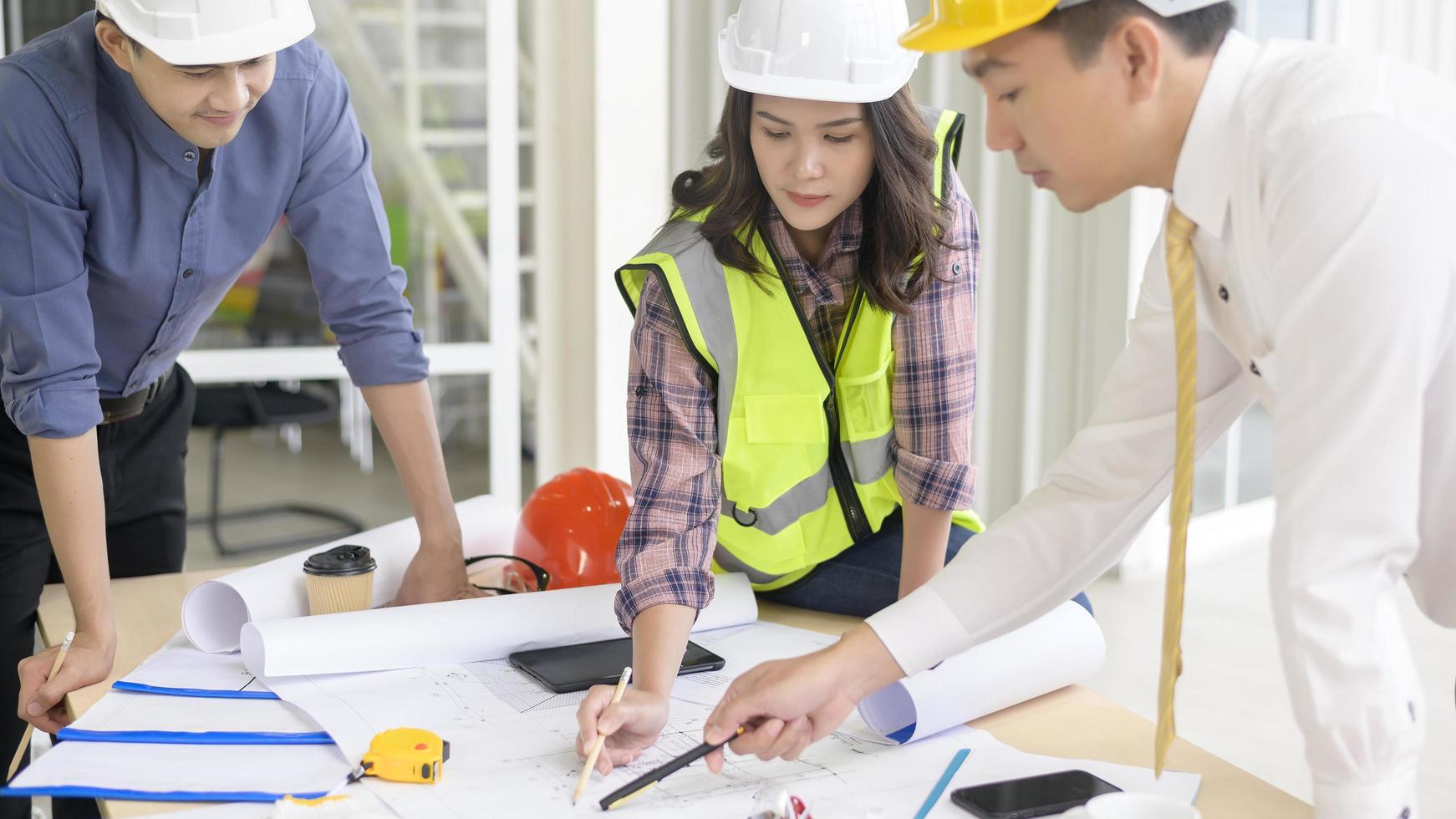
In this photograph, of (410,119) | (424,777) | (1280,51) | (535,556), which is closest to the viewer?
(1280,51)

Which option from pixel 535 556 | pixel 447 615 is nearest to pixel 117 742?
pixel 447 615

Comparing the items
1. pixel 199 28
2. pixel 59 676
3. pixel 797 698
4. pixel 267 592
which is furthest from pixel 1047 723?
pixel 199 28

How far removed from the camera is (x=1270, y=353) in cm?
108

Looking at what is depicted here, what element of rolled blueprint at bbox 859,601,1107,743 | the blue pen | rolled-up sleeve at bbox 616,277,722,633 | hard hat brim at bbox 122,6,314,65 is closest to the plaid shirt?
rolled-up sleeve at bbox 616,277,722,633

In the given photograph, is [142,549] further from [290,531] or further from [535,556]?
[290,531]

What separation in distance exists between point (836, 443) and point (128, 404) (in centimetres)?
105

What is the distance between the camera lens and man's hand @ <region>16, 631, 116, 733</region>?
1.44 metres

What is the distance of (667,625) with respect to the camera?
1435 mm

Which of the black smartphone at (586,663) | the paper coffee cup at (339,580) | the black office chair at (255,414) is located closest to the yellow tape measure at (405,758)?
the black smartphone at (586,663)

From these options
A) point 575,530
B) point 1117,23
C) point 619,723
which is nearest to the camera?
point 1117,23

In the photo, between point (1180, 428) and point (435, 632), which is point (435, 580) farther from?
point (1180, 428)

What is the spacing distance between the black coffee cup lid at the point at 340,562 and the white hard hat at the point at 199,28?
0.62 meters

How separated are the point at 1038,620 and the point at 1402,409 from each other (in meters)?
0.68

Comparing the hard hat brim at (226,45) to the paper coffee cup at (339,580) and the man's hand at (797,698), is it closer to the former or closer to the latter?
the paper coffee cup at (339,580)
